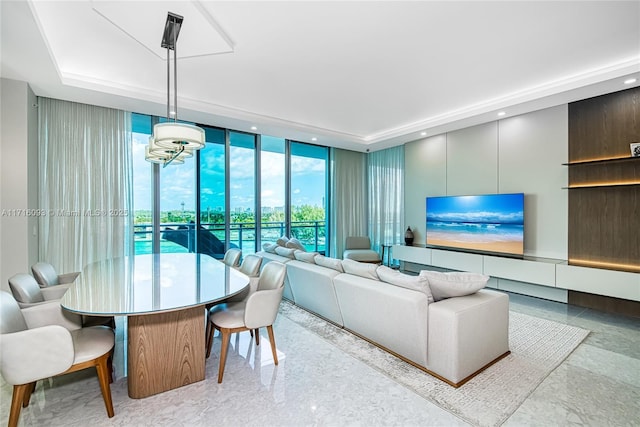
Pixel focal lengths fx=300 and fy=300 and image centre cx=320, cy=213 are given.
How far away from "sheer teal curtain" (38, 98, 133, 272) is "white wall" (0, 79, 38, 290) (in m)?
0.61

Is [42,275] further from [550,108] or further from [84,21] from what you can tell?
[550,108]

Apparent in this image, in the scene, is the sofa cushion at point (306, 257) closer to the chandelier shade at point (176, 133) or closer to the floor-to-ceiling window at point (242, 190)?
the chandelier shade at point (176, 133)

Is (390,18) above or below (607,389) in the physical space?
above

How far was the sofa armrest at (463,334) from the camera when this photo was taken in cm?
214

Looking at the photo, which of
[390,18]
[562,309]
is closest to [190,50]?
[390,18]

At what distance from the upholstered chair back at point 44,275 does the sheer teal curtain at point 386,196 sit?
580 centimetres

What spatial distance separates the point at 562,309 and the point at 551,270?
502 millimetres

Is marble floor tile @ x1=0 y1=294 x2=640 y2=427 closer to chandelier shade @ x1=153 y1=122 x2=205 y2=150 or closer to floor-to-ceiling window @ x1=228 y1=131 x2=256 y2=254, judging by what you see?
chandelier shade @ x1=153 y1=122 x2=205 y2=150

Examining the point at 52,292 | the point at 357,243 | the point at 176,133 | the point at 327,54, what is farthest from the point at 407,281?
the point at 357,243

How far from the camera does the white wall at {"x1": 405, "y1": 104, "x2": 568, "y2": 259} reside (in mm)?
4238

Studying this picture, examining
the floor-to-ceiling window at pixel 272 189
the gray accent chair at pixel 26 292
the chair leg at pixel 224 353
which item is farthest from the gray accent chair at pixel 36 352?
the floor-to-ceiling window at pixel 272 189

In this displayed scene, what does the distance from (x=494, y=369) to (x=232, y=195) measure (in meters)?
4.71

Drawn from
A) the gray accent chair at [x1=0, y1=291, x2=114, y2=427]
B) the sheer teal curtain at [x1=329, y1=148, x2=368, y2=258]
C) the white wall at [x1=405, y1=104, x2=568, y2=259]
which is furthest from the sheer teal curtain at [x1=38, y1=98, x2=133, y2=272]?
the white wall at [x1=405, y1=104, x2=568, y2=259]

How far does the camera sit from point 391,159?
272 inches
